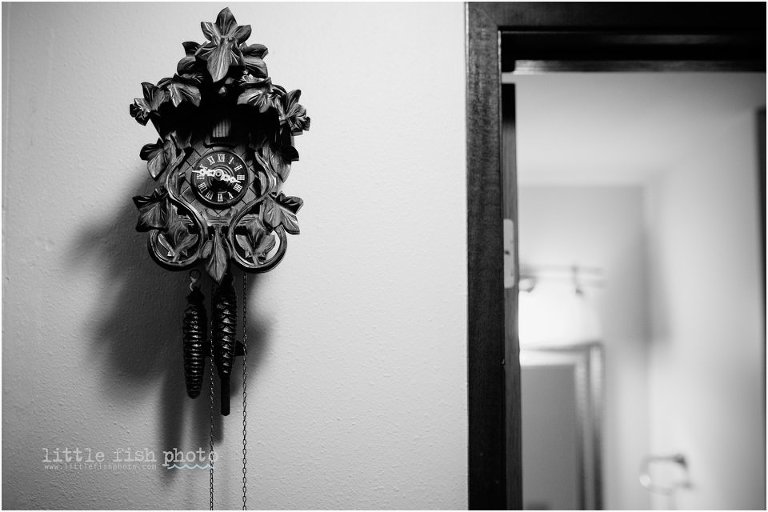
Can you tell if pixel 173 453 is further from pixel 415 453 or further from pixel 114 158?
pixel 114 158

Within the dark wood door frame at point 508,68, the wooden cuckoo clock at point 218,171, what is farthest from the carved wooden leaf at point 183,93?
the dark wood door frame at point 508,68

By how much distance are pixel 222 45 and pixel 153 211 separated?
0.25 meters

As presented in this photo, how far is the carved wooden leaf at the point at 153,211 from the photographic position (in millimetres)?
896

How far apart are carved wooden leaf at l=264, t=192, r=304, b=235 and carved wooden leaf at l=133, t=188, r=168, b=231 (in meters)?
0.14

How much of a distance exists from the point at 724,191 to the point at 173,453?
2065mm

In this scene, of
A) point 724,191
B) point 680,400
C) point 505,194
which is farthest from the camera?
point 680,400

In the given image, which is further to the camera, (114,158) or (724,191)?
(724,191)

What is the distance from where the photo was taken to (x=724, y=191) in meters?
2.28

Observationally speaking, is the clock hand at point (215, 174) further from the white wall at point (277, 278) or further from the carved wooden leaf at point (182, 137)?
the white wall at point (277, 278)

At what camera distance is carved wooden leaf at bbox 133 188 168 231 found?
90cm

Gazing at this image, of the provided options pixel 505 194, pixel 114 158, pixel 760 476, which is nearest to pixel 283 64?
pixel 114 158

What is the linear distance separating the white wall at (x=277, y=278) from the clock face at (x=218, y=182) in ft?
0.49

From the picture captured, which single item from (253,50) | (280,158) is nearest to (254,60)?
(253,50)

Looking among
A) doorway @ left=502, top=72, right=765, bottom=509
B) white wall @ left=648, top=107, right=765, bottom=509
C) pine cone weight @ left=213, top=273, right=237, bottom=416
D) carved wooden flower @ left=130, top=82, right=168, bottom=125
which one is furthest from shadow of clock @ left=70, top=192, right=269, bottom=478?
white wall @ left=648, top=107, right=765, bottom=509
